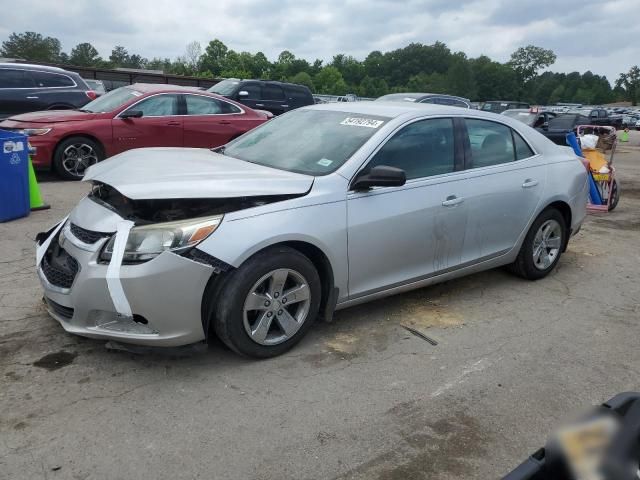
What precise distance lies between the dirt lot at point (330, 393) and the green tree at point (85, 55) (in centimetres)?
9034

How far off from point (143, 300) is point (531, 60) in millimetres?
130884

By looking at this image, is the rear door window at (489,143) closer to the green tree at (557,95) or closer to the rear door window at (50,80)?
the rear door window at (50,80)

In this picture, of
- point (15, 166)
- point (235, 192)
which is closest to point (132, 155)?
point (235, 192)

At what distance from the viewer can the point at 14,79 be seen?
1112cm

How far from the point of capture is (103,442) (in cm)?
271

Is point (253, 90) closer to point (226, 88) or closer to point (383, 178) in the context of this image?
point (226, 88)

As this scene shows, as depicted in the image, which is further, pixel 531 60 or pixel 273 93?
pixel 531 60

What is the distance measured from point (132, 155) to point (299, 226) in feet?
5.07

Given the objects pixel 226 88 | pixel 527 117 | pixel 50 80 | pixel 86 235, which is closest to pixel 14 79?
pixel 50 80

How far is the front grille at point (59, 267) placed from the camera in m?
3.33

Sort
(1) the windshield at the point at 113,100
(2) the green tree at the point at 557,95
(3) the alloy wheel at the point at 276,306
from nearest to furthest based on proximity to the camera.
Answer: (3) the alloy wheel at the point at 276,306 → (1) the windshield at the point at 113,100 → (2) the green tree at the point at 557,95

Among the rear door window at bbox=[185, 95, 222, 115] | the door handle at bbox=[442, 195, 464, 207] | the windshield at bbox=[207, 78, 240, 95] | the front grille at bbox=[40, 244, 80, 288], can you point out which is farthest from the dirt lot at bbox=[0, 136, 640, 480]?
the windshield at bbox=[207, 78, 240, 95]

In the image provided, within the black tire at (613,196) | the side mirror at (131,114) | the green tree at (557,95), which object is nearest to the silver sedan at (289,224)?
the black tire at (613,196)

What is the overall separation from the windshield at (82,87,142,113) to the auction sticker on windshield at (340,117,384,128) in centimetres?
623
